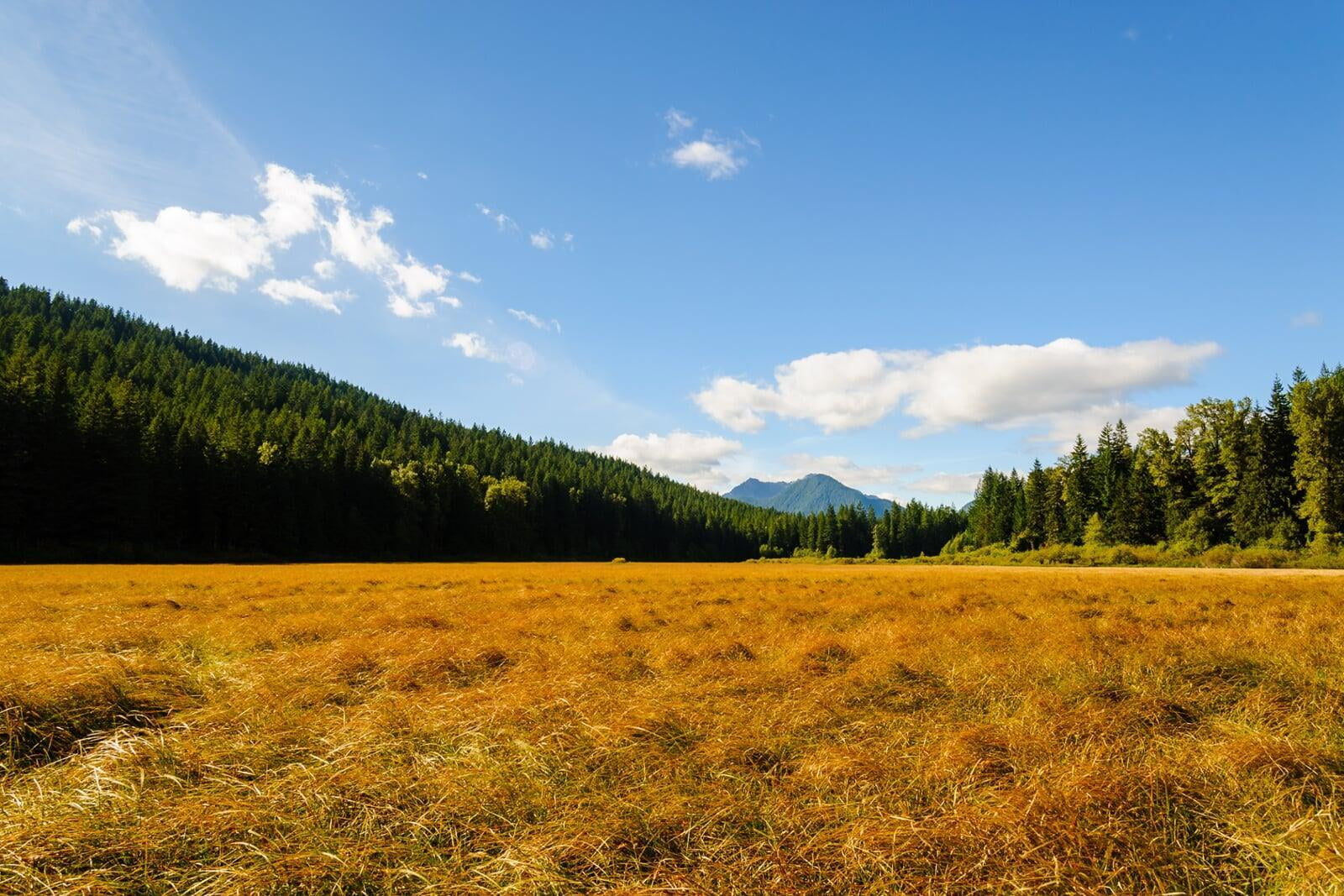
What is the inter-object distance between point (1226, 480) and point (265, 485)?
105 metres

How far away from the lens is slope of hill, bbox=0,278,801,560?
176 feet

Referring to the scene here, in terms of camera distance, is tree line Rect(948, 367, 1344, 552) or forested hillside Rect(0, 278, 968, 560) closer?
tree line Rect(948, 367, 1344, 552)

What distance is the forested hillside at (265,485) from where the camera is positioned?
53.8 m

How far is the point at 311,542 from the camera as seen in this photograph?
74750 millimetres

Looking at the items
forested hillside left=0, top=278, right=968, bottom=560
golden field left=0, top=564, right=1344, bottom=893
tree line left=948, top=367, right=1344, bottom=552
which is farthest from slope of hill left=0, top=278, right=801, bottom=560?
tree line left=948, top=367, right=1344, bottom=552

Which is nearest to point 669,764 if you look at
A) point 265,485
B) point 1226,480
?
point 1226,480

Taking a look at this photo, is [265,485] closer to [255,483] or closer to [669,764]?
[255,483]

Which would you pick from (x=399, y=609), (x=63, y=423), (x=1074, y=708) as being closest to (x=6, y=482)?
(x=63, y=423)

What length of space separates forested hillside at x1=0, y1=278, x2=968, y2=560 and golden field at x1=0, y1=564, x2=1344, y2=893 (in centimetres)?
6049

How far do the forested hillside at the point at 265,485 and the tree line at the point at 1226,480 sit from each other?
64.3m

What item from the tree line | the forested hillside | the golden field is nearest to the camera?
the golden field

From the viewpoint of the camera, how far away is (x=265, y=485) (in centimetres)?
7131

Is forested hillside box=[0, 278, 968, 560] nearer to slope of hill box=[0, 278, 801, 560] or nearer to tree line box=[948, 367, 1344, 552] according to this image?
slope of hill box=[0, 278, 801, 560]

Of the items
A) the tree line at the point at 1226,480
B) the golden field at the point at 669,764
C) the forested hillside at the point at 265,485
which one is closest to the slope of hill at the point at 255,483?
the forested hillside at the point at 265,485
